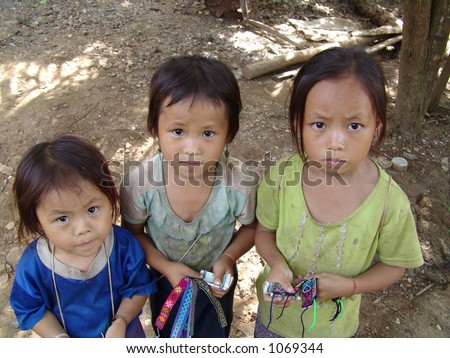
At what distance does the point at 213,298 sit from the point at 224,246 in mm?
225

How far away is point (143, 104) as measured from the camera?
171 inches

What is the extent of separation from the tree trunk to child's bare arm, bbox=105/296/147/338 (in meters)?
3.31

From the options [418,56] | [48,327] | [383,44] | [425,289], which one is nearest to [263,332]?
[48,327]

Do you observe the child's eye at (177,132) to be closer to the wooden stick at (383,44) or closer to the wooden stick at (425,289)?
the wooden stick at (425,289)

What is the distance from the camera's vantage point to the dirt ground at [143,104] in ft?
9.40

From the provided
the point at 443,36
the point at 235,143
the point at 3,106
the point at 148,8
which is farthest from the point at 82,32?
the point at 443,36

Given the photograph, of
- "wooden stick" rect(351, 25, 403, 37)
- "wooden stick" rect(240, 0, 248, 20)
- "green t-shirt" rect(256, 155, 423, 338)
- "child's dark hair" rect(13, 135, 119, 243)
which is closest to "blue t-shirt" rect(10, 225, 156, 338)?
"child's dark hair" rect(13, 135, 119, 243)

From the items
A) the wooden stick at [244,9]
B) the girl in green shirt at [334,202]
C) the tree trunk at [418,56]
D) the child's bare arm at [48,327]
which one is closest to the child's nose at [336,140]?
the girl in green shirt at [334,202]

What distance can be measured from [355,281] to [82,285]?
3.39ft

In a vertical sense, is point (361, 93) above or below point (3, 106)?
above
